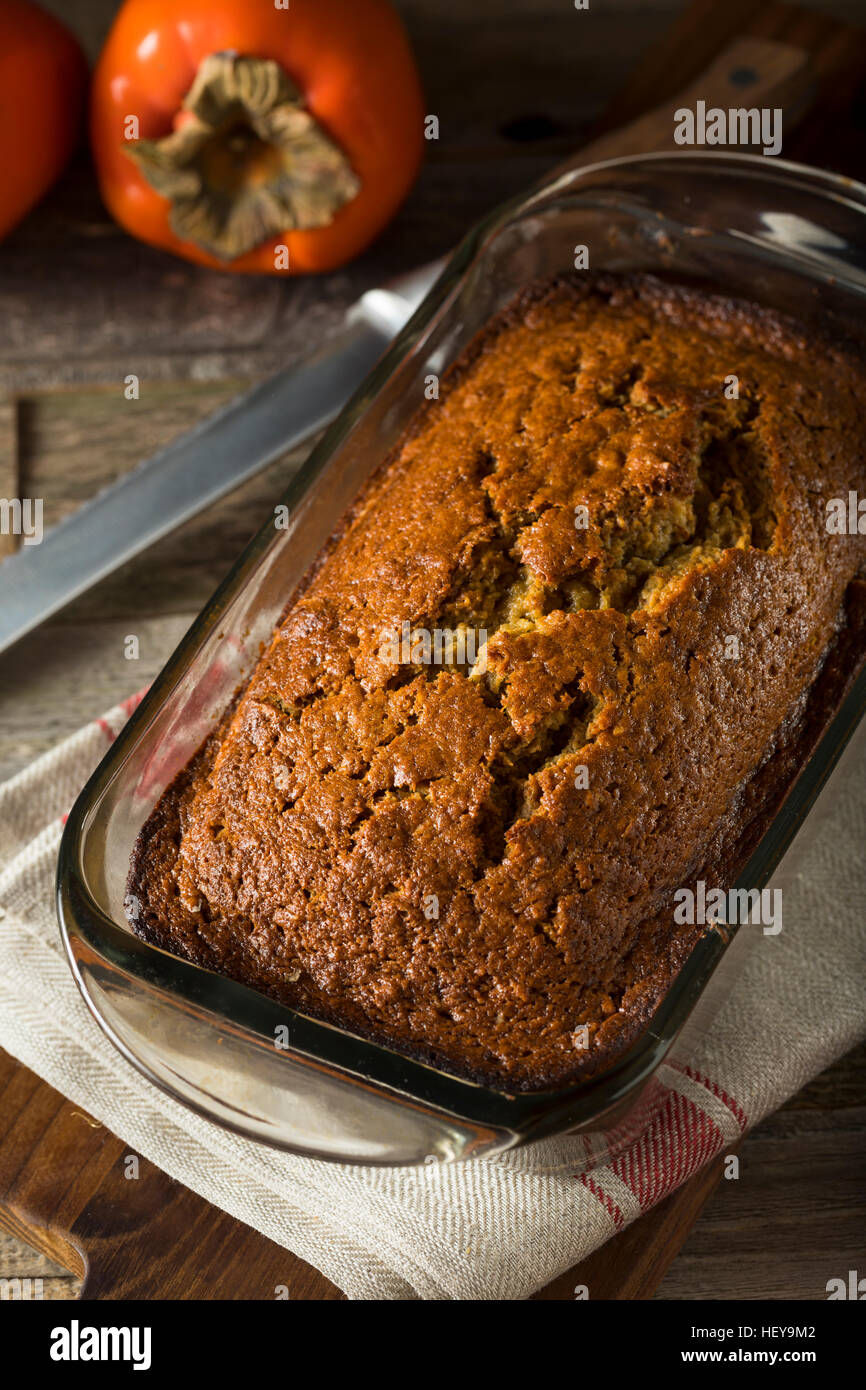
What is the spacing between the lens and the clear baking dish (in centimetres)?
139

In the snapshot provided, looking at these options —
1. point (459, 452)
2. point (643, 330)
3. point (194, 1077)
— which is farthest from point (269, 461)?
point (194, 1077)

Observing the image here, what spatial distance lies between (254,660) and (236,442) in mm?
516

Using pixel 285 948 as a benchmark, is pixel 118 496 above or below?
above

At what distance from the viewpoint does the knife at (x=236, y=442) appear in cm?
201

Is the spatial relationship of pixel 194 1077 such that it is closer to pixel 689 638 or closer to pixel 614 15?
pixel 689 638

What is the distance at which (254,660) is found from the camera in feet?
5.66

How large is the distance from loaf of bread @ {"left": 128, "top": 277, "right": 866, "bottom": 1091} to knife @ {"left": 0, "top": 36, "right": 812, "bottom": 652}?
1.19ft

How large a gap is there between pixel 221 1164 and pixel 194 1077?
25cm

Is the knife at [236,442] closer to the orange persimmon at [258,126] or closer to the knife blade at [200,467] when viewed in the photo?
the knife blade at [200,467]

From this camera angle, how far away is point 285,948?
153 centimetres

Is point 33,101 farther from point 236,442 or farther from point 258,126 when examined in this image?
point 236,442

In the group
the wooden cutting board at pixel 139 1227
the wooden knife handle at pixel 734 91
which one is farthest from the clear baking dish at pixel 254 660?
the wooden knife handle at pixel 734 91

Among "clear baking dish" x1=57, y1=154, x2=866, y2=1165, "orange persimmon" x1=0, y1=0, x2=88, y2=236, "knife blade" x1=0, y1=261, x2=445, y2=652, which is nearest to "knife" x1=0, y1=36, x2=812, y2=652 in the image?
"knife blade" x1=0, y1=261, x2=445, y2=652

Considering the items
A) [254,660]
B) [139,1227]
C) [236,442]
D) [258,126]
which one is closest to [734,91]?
[258,126]
